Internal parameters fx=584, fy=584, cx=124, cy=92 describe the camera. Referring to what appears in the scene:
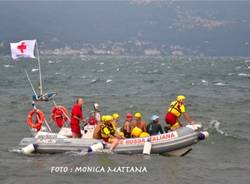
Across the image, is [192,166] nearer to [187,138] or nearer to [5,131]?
[187,138]

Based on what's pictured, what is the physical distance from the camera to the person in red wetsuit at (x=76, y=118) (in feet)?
63.8

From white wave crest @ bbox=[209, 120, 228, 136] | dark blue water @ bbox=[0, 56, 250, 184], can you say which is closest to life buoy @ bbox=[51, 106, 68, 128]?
dark blue water @ bbox=[0, 56, 250, 184]

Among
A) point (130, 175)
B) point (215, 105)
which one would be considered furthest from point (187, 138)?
point (215, 105)

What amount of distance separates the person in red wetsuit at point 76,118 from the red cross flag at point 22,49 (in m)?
2.58

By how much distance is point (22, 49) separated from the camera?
20562mm

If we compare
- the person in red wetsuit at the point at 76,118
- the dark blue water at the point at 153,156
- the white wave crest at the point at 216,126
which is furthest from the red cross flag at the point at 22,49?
the white wave crest at the point at 216,126

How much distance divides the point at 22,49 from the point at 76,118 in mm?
3318

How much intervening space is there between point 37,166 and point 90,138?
223 cm

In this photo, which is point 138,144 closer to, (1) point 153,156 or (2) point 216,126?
(1) point 153,156

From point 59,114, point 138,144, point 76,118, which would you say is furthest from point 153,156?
point 59,114

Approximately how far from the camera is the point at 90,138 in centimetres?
1945

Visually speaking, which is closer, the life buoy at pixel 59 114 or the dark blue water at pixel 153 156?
the dark blue water at pixel 153 156

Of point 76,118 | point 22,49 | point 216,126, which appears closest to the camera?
point 76,118

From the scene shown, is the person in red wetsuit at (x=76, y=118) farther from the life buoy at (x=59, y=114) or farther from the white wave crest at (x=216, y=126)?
the white wave crest at (x=216, y=126)
